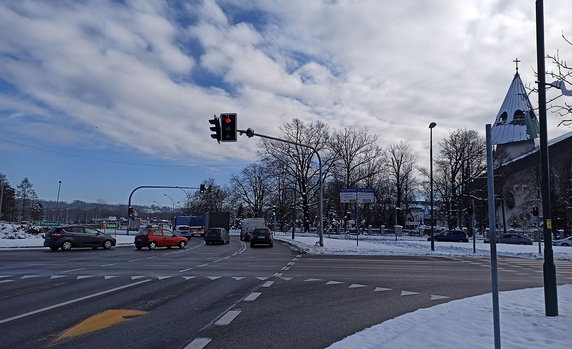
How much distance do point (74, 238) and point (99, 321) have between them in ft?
76.2

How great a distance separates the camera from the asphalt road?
259 inches

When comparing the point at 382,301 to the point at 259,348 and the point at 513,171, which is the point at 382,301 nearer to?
the point at 259,348

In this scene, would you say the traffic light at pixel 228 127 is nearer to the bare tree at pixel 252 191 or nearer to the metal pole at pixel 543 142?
the metal pole at pixel 543 142

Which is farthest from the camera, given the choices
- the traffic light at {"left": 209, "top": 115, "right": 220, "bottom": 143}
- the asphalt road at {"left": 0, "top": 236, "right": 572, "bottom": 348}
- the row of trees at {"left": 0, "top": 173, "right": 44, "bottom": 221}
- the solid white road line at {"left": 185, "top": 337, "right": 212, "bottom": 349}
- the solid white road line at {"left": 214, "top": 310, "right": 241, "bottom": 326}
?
the row of trees at {"left": 0, "top": 173, "right": 44, "bottom": 221}

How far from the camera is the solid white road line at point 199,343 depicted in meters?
6.00

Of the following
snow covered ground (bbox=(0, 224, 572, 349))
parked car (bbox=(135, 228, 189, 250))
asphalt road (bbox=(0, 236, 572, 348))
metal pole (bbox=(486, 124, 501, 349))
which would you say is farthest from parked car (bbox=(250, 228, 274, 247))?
metal pole (bbox=(486, 124, 501, 349))

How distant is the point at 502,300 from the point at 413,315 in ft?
8.55

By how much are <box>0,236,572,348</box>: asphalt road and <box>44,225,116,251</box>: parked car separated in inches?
450

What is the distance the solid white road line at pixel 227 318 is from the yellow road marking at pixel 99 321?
4.99 ft

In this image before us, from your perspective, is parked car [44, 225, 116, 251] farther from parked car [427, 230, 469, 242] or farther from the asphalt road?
parked car [427, 230, 469, 242]

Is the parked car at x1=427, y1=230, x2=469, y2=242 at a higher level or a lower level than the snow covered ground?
higher

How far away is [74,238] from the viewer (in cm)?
2838

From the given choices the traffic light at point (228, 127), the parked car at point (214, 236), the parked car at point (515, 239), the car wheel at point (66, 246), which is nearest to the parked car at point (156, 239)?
the car wheel at point (66, 246)

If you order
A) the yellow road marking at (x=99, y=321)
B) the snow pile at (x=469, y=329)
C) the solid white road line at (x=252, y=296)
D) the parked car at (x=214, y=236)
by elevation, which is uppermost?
the parked car at (x=214, y=236)
